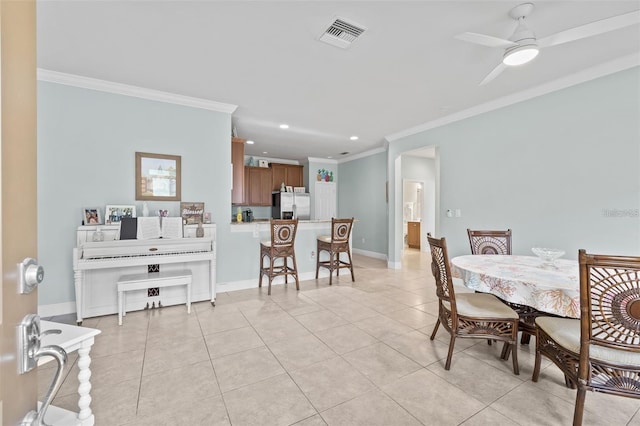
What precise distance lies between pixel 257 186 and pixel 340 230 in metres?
3.51

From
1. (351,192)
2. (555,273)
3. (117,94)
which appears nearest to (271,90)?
(117,94)

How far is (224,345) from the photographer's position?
97.2 inches

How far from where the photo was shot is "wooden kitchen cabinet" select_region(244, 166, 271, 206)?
709 centimetres

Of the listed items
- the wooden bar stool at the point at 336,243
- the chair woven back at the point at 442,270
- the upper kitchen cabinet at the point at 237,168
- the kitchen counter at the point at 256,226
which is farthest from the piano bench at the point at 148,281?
the chair woven back at the point at 442,270

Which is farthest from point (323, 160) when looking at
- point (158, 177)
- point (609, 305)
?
point (609, 305)

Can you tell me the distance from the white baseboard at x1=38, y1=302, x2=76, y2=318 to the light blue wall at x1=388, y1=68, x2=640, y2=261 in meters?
5.16

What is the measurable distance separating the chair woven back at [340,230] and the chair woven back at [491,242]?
1917mm

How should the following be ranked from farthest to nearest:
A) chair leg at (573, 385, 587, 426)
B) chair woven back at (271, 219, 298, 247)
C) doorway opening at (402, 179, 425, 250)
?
doorway opening at (402, 179, 425, 250) < chair woven back at (271, 219, 298, 247) < chair leg at (573, 385, 587, 426)

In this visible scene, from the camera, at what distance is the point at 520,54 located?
7.09 feet

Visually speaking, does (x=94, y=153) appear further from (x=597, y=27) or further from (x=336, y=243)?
(x=597, y=27)

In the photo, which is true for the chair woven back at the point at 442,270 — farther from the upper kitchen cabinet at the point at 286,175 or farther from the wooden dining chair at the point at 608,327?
the upper kitchen cabinet at the point at 286,175

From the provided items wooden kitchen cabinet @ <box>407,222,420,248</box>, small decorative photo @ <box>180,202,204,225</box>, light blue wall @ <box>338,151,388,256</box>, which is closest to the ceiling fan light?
small decorative photo @ <box>180,202,204,225</box>

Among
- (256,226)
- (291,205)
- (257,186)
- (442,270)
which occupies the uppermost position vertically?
(257,186)

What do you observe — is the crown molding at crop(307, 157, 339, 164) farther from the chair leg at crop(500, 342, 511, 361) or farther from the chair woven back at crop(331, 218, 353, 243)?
the chair leg at crop(500, 342, 511, 361)
